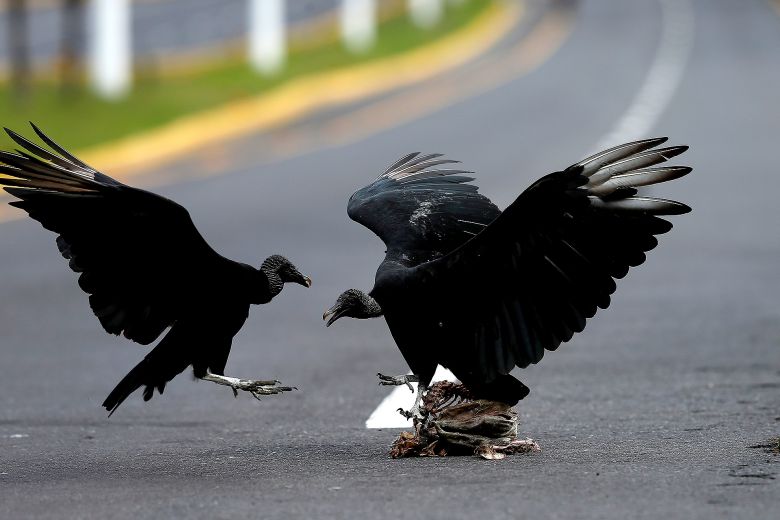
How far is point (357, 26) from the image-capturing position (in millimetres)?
42875

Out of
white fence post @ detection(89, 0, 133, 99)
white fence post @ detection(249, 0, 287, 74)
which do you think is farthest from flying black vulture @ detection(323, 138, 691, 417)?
white fence post @ detection(249, 0, 287, 74)

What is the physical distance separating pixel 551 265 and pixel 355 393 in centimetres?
259

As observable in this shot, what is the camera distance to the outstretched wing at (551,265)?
7.29 m

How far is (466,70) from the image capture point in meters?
40.9

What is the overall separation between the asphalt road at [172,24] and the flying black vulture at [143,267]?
3088 cm

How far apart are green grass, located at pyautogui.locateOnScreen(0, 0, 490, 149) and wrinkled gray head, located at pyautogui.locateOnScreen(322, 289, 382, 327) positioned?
59.1 feet

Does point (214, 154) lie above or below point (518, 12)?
below

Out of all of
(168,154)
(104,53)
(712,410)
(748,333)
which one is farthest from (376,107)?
(712,410)

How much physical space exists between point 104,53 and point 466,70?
1229 cm

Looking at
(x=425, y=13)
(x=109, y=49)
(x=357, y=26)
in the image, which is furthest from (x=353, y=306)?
(x=425, y=13)

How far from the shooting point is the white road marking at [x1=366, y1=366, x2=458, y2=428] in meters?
8.62

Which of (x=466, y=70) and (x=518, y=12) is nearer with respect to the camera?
(x=466, y=70)

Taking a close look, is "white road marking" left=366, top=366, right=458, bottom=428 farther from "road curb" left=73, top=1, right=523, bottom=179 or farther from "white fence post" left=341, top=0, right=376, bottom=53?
"white fence post" left=341, top=0, right=376, bottom=53

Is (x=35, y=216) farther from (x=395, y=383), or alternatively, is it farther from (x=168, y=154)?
(x=168, y=154)
